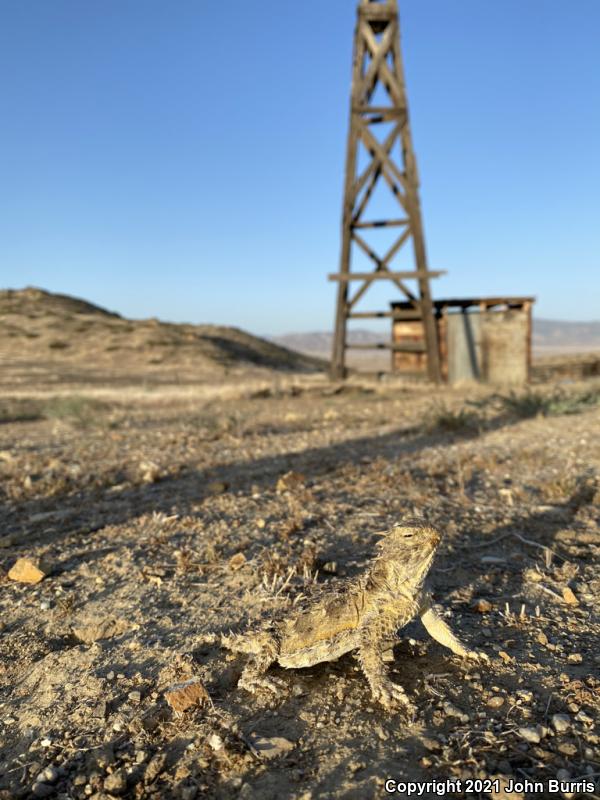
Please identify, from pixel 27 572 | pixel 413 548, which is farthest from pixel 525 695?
pixel 27 572

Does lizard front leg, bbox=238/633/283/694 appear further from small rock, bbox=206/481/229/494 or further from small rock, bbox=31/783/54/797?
small rock, bbox=206/481/229/494

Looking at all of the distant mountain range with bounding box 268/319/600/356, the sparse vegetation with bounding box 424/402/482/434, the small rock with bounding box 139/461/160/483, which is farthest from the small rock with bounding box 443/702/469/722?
the distant mountain range with bounding box 268/319/600/356

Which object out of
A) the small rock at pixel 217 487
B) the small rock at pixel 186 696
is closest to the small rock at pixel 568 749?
the small rock at pixel 186 696

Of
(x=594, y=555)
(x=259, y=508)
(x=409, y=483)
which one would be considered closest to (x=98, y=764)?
(x=259, y=508)

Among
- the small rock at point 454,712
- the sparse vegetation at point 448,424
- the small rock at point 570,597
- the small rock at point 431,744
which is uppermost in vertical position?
the sparse vegetation at point 448,424

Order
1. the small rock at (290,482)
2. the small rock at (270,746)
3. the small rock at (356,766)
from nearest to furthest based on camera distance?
the small rock at (356,766)
the small rock at (270,746)
the small rock at (290,482)

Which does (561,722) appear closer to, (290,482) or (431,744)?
(431,744)

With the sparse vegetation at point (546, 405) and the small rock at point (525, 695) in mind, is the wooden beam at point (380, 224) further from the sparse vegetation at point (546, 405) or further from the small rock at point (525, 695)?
the small rock at point (525, 695)
